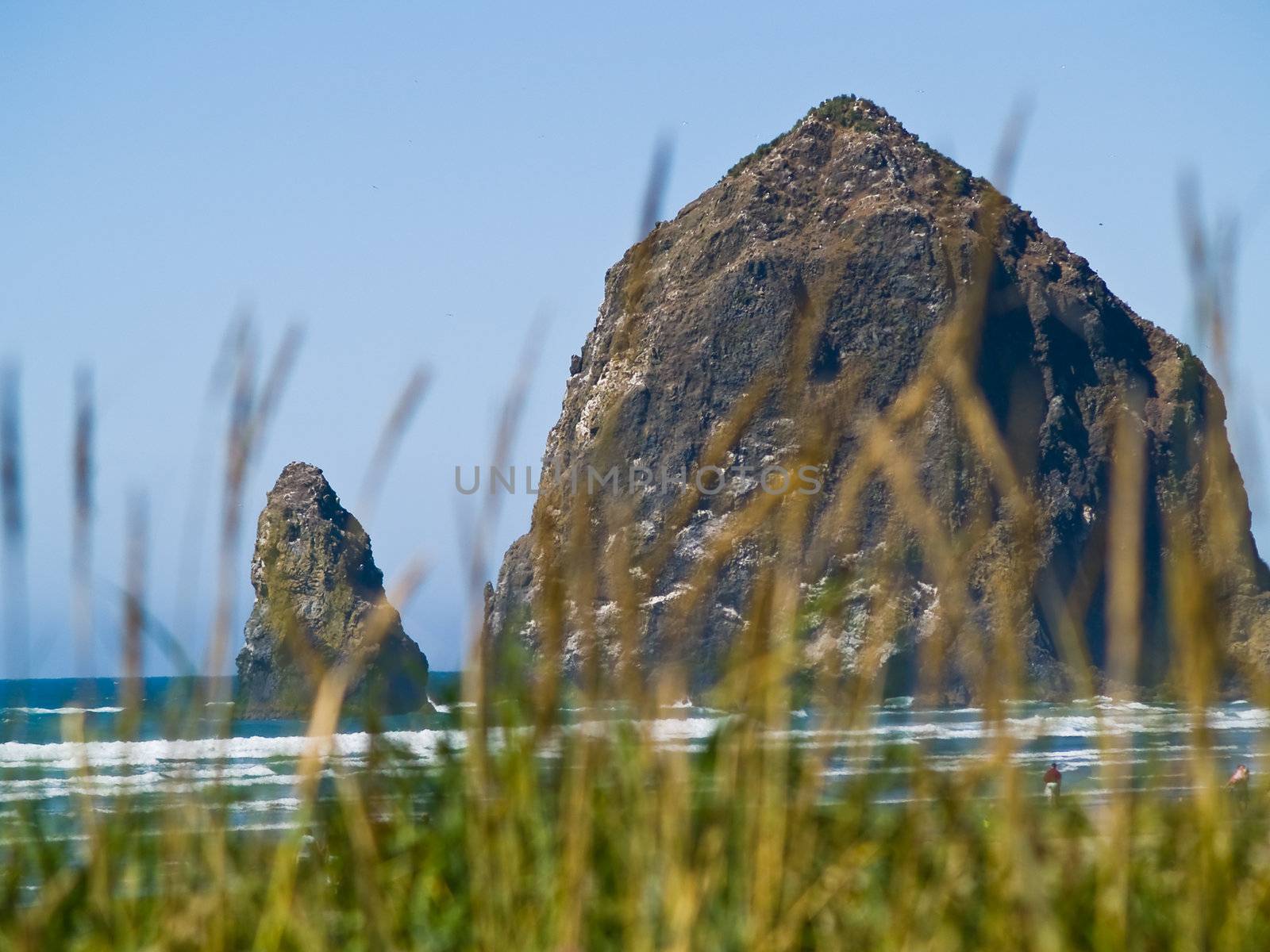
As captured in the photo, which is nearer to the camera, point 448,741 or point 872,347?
point 448,741

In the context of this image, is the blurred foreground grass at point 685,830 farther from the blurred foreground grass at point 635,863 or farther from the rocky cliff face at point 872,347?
the rocky cliff face at point 872,347

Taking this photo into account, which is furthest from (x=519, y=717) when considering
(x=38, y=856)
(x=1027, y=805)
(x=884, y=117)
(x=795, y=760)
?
(x=884, y=117)

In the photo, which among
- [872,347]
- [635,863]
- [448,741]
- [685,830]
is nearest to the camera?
[635,863]

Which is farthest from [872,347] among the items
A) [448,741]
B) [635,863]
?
[635,863]

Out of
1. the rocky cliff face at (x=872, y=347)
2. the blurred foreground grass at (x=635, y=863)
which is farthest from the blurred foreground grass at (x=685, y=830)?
the rocky cliff face at (x=872, y=347)

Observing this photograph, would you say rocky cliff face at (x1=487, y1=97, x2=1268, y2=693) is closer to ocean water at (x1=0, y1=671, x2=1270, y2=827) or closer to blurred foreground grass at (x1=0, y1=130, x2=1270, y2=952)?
ocean water at (x1=0, y1=671, x2=1270, y2=827)

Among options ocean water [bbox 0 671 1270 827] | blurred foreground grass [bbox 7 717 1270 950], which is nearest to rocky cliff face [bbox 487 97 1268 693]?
ocean water [bbox 0 671 1270 827]

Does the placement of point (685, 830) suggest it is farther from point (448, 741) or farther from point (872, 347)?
point (872, 347)

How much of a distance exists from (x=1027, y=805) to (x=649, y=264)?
1.03 m

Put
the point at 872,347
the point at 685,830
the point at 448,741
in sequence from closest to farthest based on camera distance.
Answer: the point at 685,830 < the point at 448,741 < the point at 872,347

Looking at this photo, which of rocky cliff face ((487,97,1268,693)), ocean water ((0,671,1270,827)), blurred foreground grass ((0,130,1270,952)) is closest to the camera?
blurred foreground grass ((0,130,1270,952))

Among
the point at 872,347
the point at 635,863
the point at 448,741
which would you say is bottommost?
the point at 635,863

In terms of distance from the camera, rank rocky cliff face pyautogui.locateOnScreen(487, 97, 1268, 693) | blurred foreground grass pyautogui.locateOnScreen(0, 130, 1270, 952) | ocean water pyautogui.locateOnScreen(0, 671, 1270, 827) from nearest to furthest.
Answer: blurred foreground grass pyautogui.locateOnScreen(0, 130, 1270, 952) < ocean water pyautogui.locateOnScreen(0, 671, 1270, 827) < rocky cliff face pyautogui.locateOnScreen(487, 97, 1268, 693)

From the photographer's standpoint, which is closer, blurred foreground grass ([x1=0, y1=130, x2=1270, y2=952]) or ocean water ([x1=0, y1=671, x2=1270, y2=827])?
blurred foreground grass ([x1=0, y1=130, x2=1270, y2=952])
